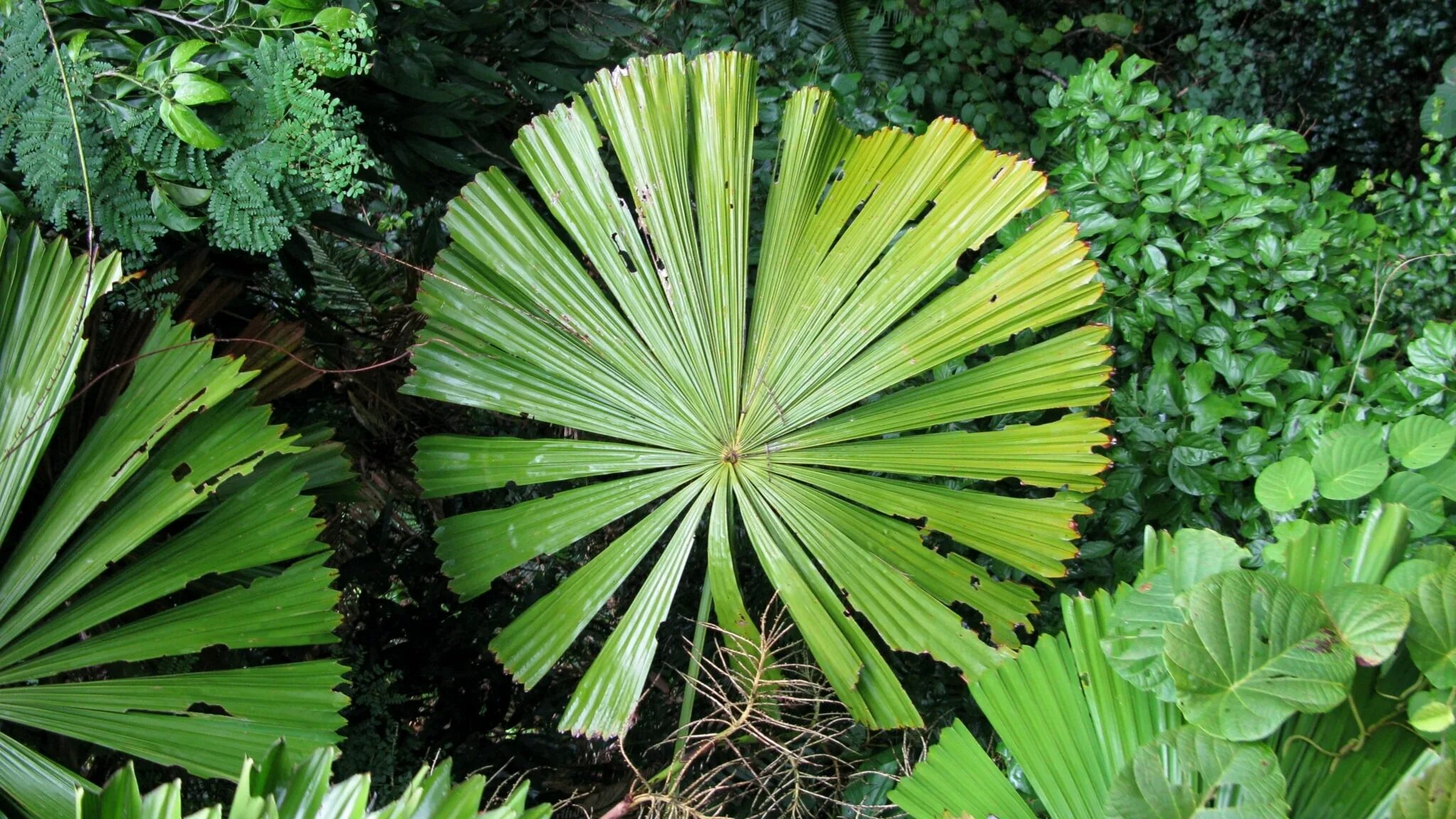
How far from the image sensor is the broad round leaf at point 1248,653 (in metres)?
1.06

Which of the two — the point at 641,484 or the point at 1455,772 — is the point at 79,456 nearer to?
the point at 641,484

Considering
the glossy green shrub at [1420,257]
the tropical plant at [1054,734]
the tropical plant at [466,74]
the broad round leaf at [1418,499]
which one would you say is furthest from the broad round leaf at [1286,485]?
the tropical plant at [466,74]

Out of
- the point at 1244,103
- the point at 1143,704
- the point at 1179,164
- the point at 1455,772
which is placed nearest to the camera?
the point at 1455,772

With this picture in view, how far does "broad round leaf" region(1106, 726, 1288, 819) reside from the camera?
1006 mm

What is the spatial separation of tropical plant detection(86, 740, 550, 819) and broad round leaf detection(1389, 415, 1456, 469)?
1358 mm

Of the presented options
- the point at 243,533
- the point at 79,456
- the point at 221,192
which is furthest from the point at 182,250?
the point at 243,533

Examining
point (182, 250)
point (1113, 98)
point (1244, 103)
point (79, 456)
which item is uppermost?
point (1244, 103)

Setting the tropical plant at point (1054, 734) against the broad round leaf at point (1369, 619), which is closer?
the broad round leaf at point (1369, 619)

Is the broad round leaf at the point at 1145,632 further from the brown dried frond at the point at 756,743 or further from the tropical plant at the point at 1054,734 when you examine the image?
the brown dried frond at the point at 756,743

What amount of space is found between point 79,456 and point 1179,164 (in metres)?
2.06

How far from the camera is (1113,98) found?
195 cm

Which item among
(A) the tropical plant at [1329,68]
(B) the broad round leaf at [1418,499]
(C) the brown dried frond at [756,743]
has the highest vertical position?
(A) the tropical plant at [1329,68]

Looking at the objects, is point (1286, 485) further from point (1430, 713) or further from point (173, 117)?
point (173, 117)

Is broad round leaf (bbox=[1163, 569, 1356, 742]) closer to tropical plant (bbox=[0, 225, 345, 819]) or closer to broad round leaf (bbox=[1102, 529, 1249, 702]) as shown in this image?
broad round leaf (bbox=[1102, 529, 1249, 702])
